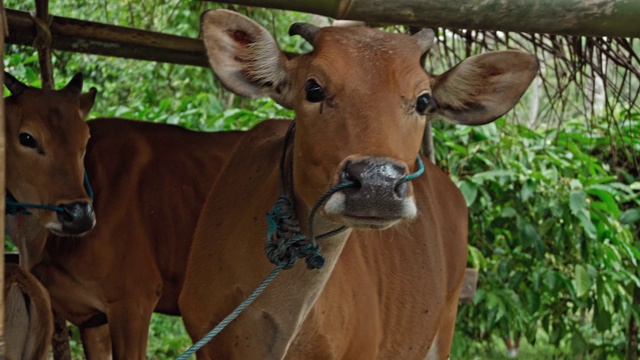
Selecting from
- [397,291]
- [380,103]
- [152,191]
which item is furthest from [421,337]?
[152,191]

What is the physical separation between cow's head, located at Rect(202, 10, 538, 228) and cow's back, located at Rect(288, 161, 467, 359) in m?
0.56

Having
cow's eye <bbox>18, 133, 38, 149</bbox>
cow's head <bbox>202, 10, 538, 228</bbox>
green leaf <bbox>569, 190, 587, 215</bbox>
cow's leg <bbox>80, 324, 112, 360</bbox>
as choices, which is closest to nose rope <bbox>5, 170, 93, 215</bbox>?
cow's eye <bbox>18, 133, 38, 149</bbox>

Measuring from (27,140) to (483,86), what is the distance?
2534mm

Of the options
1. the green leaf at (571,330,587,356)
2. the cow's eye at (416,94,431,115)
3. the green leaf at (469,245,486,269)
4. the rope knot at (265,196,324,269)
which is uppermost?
the cow's eye at (416,94,431,115)

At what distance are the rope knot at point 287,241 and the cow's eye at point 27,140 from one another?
6.86 ft

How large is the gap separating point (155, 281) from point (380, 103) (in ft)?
9.26

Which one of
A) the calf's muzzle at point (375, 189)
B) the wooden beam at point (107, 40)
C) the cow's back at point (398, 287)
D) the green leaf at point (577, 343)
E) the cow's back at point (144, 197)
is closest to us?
the calf's muzzle at point (375, 189)

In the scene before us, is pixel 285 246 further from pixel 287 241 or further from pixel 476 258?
pixel 476 258

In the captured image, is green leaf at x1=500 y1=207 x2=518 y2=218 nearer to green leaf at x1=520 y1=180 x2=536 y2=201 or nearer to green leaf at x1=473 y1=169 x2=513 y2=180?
green leaf at x1=520 y1=180 x2=536 y2=201

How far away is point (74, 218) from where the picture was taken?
4.47 m

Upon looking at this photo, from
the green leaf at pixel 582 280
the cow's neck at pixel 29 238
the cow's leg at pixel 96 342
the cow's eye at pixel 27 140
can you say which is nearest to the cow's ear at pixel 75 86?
the cow's eye at pixel 27 140

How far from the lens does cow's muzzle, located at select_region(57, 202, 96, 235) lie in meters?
4.47

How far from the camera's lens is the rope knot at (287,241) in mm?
2971

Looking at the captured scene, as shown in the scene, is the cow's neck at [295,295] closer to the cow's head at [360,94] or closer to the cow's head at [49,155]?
the cow's head at [360,94]
